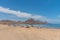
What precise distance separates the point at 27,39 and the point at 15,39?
806 millimetres

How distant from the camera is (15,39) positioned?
26.6ft

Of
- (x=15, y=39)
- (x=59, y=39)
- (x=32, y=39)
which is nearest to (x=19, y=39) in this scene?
(x=15, y=39)

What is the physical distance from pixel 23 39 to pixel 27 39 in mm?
280

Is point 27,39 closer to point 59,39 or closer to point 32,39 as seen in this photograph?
point 32,39

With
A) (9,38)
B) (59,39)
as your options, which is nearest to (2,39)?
(9,38)

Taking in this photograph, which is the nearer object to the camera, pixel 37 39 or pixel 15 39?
pixel 15 39

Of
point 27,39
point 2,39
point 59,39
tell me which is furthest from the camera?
point 59,39

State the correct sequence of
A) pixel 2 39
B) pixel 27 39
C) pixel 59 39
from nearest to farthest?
pixel 2 39 < pixel 27 39 < pixel 59 39

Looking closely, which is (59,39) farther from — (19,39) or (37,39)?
(19,39)

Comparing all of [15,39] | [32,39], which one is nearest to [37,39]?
[32,39]

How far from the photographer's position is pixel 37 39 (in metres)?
8.72

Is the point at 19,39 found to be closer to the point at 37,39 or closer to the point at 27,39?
the point at 27,39

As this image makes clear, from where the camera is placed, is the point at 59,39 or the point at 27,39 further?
the point at 59,39

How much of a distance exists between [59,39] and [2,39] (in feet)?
13.3
